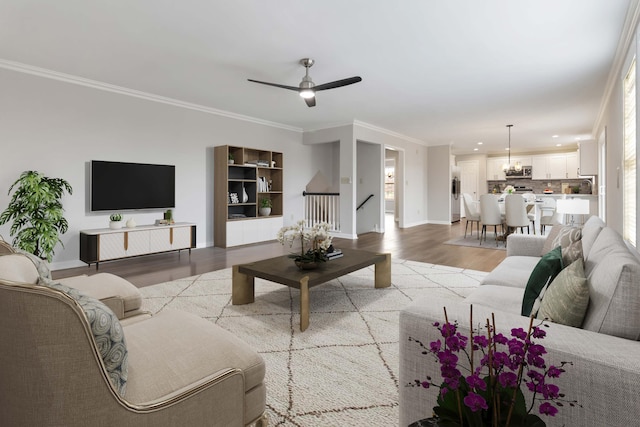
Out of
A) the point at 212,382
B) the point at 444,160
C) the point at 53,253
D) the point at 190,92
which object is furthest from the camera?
the point at 444,160

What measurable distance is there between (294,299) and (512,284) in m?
1.79

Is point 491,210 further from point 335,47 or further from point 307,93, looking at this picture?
point 335,47

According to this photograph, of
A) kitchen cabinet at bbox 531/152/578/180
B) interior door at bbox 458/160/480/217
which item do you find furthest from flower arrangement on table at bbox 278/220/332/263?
kitchen cabinet at bbox 531/152/578/180

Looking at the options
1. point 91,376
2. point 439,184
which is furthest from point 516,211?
point 91,376

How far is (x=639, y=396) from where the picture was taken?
2.78 feet

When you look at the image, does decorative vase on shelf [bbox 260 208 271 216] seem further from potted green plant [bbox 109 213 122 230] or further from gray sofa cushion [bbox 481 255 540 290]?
gray sofa cushion [bbox 481 255 540 290]

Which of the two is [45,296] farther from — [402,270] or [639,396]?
[402,270]

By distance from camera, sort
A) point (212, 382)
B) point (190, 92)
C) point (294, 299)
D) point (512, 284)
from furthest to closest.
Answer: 1. point (190, 92)
2. point (294, 299)
3. point (512, 284)
4. point (212, 382)

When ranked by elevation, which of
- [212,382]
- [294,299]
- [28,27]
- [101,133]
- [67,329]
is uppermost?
[28,27]

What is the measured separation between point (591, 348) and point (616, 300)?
203mm

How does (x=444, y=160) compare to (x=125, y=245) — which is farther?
(x=444, y=160)

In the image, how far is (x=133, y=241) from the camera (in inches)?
185

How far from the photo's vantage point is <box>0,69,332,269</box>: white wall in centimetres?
407

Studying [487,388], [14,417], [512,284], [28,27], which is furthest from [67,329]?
[28,27]
